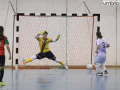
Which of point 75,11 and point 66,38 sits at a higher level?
point 75,11

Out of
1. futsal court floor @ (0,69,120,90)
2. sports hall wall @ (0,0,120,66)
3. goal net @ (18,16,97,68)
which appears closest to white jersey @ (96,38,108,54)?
futsal court floor @ (0,69,120,90)

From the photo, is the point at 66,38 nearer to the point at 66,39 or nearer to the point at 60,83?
the point at 66,39

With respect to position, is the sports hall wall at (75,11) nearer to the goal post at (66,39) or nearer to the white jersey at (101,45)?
the goal post at (66,39)

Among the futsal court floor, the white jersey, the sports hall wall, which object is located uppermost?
the sports hall wall

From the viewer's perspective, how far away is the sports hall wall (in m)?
14.8

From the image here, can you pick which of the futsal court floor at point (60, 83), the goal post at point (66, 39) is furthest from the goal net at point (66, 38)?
the futsal court floor at point (60, 83)

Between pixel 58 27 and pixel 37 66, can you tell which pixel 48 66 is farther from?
pixel 58 27

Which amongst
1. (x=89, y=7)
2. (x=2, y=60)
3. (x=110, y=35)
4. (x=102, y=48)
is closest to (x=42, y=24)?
(x=89, y=7)

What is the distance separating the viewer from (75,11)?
15.1 metres

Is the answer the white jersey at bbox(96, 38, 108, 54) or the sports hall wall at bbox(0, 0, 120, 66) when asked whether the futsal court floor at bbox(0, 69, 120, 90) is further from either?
the sports hall wall at bbox(0, 0, 120, 66)

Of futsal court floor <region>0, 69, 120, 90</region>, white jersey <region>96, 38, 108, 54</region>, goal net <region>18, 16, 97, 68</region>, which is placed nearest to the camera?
futsal court floor <region>0, 69, 120, 90</region>

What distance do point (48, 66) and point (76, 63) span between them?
1.61m

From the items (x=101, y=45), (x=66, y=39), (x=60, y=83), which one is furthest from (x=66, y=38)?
(x=60, y=83)

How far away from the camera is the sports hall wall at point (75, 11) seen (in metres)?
14.8
